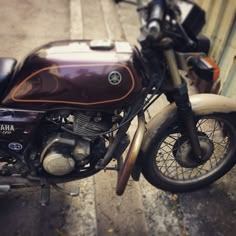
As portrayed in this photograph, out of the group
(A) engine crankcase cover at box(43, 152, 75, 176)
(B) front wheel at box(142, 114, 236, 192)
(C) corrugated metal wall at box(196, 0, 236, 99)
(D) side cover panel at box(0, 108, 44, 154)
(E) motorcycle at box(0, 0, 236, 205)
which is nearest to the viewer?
(E) motorcycle at box(0, 0, 236, 205)

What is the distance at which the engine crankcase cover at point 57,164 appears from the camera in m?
1.82

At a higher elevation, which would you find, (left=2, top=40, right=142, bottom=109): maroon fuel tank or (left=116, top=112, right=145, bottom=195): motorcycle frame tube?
(left=2, top=40, right=142, bottom=109): maroon fuel tank

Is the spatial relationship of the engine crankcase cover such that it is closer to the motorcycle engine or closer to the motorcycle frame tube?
the motorcycle engine

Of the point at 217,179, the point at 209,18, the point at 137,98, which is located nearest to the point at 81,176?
the point at 137,98

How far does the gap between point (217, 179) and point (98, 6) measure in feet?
10.2

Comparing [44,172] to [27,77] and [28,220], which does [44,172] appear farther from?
[27,77]

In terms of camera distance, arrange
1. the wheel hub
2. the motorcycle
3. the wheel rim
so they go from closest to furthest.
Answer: the motorcycle < the wheel hub < the wheel rim

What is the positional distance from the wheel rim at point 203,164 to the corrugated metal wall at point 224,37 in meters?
0.37

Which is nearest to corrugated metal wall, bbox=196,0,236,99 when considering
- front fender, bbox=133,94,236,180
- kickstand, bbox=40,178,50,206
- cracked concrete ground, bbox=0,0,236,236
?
cracked concrete ground, bbox=0,0,236,236

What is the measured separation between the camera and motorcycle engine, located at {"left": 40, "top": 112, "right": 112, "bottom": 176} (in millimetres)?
1798

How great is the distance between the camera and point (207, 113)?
194 cm

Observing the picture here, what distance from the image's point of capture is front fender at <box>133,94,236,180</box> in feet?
6.26

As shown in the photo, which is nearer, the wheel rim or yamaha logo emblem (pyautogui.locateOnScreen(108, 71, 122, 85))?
yamaha logo emblem (pyautogui.locateOnScreen(108, 71, 122, 85))

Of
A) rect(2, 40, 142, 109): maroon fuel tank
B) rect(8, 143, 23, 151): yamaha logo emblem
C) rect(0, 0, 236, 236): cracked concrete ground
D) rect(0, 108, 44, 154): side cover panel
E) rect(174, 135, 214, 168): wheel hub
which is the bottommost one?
rect(0, 0, 236, 236): cracked concrete ground
